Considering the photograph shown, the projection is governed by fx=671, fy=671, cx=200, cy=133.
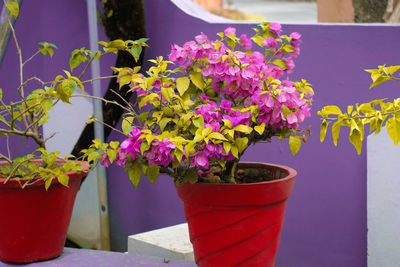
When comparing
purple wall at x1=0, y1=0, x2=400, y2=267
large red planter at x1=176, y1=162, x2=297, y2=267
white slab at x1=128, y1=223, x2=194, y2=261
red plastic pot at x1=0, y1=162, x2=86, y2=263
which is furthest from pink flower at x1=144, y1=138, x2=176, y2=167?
purple wall at x1=0, y1=0, x2=400, y2=267

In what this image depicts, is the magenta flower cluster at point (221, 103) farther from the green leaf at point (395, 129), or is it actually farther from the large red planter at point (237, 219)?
the green leaf at point (395, 129)

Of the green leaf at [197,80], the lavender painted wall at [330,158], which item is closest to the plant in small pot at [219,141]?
the green leaf at [197,80]

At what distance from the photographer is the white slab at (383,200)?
241cm

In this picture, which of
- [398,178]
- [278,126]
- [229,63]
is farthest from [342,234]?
[229,63]

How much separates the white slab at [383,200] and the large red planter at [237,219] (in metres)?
0.64

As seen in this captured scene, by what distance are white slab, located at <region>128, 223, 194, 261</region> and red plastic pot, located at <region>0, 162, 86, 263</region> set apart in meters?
0.33

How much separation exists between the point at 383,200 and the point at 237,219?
2.68 feet

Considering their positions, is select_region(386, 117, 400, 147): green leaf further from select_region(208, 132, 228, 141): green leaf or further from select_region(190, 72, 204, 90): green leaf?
select_region(190, 72, 204, 90): green leaf

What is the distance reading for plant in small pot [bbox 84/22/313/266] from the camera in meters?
1.76

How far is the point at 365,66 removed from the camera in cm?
245

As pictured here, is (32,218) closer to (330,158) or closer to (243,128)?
(243,128)

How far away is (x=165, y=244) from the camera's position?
8.20 ft

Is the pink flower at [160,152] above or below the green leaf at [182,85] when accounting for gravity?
below

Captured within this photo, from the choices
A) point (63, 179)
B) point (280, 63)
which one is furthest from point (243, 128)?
point (63, 179)
